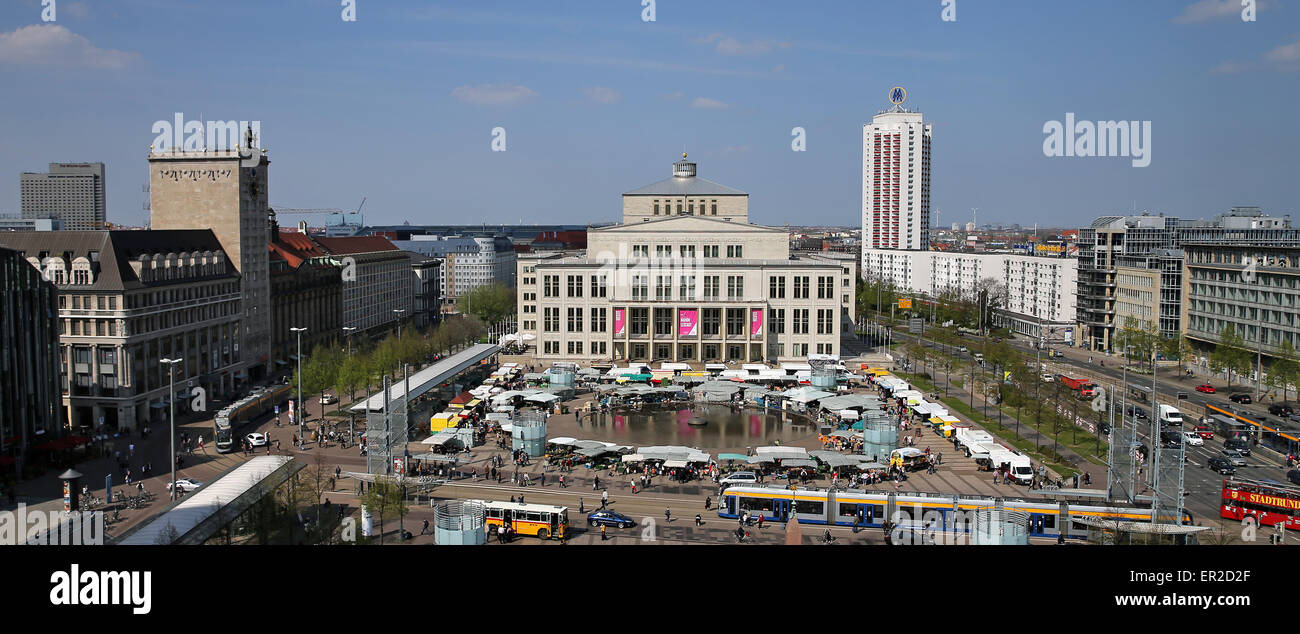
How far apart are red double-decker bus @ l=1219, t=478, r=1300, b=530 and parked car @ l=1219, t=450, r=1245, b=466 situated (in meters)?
7.56

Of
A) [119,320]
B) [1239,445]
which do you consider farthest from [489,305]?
[1239,445]

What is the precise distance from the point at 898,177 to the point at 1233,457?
155377 millimetres

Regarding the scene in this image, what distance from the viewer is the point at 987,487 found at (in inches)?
1590

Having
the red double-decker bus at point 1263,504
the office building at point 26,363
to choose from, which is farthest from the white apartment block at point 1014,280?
the office building at point 26,363

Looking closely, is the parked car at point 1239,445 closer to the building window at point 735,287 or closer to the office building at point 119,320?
the building window at point 735,287

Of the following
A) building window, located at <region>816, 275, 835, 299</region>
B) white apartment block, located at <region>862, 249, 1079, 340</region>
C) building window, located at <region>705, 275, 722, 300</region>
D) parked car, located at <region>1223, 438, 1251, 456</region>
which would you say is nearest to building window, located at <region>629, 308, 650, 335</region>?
building window, located at <region>705, 275, 722, 300</region>

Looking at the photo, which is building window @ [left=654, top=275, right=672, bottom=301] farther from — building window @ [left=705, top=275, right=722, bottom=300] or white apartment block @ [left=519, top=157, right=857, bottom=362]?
building window @ [left=705, top=275, right=722, bottom=300]

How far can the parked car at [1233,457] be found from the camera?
4269 cm

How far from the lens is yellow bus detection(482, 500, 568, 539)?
32875 mm

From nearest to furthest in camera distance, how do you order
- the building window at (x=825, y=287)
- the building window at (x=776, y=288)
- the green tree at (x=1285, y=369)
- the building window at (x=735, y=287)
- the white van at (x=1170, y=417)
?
the white van at (x=1170, y=417), the green tree at (x=1285, y=369), the building window at (x=825, y=287), the building window at (x=735, y=287), the building window at (x=776, y=288)

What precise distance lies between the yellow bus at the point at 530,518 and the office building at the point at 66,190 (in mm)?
146895

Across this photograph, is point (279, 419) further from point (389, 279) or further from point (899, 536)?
point (389, 279)

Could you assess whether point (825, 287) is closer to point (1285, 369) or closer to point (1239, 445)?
point (1285, 369)
